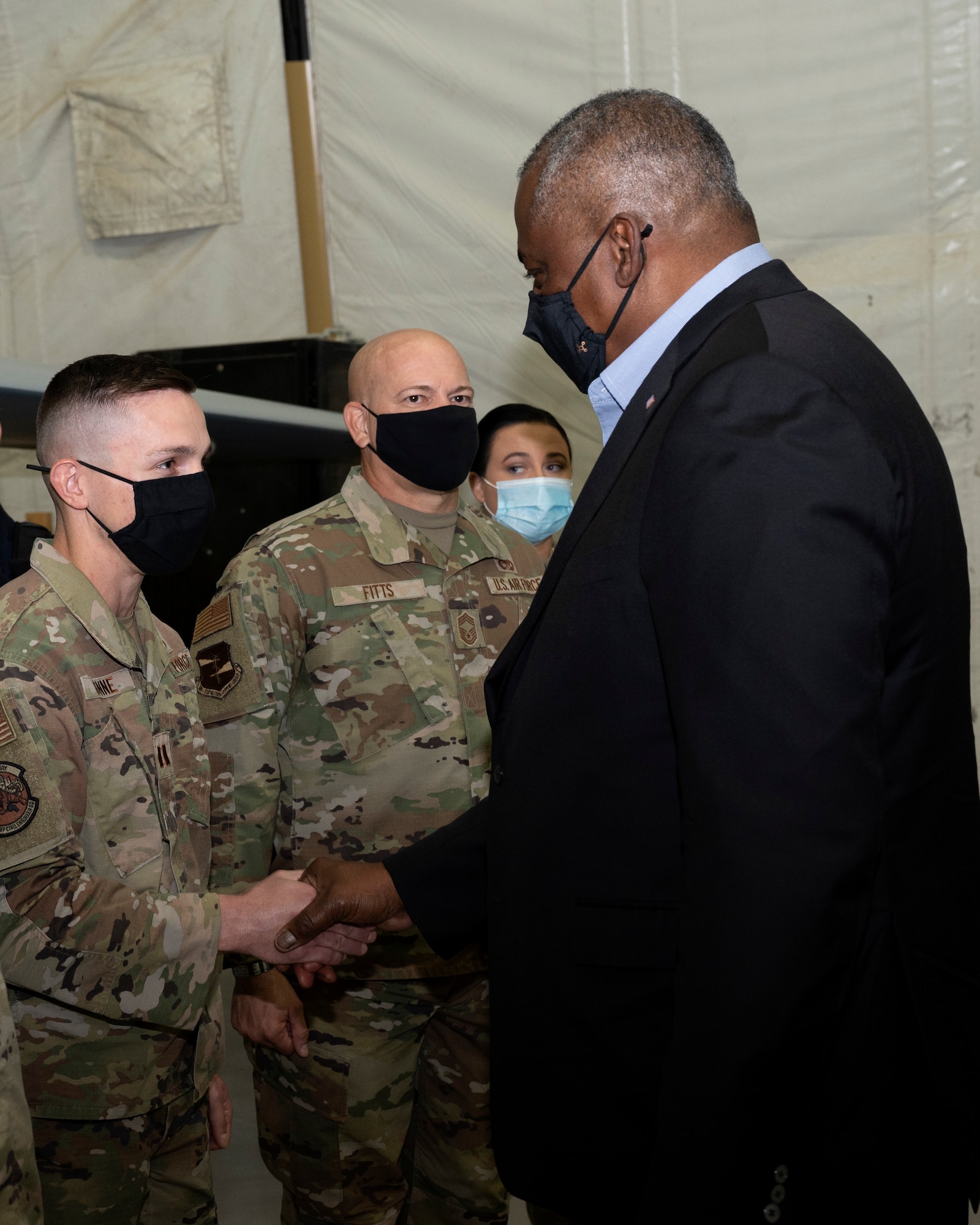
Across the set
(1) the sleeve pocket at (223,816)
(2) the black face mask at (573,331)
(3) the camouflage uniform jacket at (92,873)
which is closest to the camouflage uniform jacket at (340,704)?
(1) the sleeve pocket at (223,816)

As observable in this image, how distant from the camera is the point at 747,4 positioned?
334 centimetres

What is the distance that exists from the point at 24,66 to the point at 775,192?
9.53 ft

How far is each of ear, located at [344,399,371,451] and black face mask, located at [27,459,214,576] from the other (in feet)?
1.71

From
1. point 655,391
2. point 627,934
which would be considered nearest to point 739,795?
point 627,934

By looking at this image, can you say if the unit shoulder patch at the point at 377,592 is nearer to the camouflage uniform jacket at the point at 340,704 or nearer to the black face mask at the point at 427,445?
the camouflage uniform jacket at the point at 340,704

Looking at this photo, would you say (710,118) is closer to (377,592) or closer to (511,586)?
(511,586)

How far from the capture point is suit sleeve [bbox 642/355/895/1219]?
765 mm

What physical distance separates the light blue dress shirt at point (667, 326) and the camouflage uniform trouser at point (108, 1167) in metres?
1.11

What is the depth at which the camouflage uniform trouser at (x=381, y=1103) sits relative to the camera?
1.80 metres

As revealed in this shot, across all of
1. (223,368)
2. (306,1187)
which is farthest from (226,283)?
(306,1187)

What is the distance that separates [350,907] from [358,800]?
33 cm

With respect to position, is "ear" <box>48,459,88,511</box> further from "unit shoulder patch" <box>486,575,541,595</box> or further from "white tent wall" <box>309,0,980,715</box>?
"white tent wall" <box>309,0,980,715</box>

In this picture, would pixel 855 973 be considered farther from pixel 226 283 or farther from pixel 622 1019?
pixel 226 283

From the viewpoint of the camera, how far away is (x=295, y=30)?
12.6 ft
